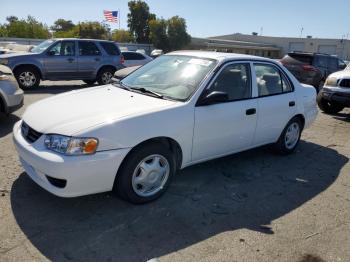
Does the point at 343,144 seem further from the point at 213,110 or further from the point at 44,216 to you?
the point at 44,216

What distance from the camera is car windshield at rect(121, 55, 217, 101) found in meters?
4.36

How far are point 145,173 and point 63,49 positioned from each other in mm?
9908

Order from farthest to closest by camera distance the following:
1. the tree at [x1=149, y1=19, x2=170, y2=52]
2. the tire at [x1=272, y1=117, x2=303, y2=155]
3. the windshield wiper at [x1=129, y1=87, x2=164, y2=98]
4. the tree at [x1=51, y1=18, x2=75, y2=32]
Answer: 1. the tree at [x1=51, y1=18, x2=75, y2=32]
2. the tree at [x1=149, y1=19, x2=170, y2=52]
3. the tire at [x1=272, y1=117, x2=303, y2=155]
4. the windshield wiper at [x1=129, y1=87, x2=164, y2=98]

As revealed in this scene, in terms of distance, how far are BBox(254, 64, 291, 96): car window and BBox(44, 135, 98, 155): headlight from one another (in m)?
2.67

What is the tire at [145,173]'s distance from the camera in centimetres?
372

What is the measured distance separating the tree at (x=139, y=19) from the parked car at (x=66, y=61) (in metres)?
50.6

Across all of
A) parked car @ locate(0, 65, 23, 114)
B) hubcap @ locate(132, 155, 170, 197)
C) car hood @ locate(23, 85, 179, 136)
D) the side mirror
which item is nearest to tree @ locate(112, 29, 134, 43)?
parked car @ locate(0, 65, 23, 114)

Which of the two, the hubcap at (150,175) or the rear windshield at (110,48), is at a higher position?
the rear windshield at (110,48)

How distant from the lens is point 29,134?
12.6ft

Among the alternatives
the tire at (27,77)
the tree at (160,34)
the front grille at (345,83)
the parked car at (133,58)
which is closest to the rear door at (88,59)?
the tire at (27,77)

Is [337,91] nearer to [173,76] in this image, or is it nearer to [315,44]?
[173,76]

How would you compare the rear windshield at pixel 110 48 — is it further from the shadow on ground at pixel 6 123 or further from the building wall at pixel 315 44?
the building wall at pixel 315 44

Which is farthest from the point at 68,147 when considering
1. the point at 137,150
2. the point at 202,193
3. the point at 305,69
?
the point at 305,69

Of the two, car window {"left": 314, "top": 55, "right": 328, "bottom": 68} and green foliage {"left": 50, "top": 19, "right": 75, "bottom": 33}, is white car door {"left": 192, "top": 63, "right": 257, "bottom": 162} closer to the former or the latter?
car window {"left": 314, "top": 55, "right": 328, "bottom": 68}
